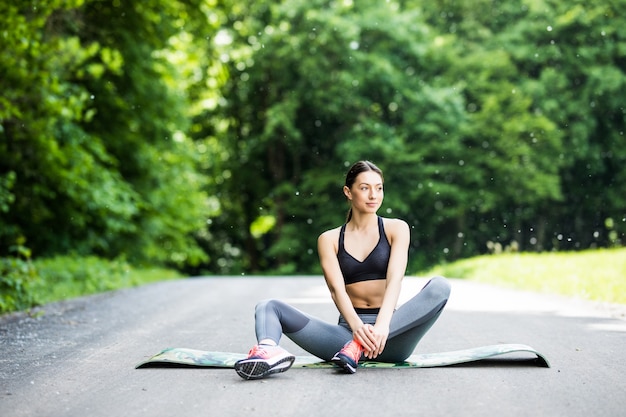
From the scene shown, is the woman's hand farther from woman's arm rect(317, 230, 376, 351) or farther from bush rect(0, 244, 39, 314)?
bush rect(0, 244, 39, 314)

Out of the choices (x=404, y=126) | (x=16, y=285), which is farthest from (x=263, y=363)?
(x=404, y=126)

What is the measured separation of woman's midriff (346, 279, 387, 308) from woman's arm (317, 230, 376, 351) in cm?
20

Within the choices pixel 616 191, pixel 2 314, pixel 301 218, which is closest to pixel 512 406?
pixel 2 314

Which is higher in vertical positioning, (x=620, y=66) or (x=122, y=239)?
(x=620, y=66)

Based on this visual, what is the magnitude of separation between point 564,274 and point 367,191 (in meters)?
9.23

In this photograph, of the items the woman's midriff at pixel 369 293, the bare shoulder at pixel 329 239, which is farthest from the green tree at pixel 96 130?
the woman's midriff at pixel 369 293

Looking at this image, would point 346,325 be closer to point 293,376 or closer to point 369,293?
point 369,293

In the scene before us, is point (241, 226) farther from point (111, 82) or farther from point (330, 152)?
point (111, 82)

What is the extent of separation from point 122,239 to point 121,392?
65.9 feet

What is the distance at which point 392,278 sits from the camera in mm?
5574

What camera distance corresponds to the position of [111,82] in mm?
22062

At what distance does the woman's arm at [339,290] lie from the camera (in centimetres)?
540

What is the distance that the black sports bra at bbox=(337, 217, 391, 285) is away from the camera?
5.75m

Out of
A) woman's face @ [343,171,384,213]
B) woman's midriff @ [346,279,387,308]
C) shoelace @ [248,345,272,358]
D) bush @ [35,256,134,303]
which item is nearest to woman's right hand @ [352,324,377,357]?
woman's midriff @ [346,279,387,308]
